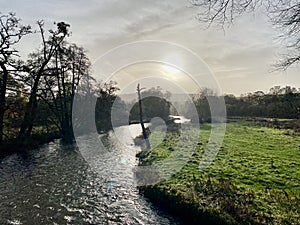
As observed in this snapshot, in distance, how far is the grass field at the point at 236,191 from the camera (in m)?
8.40

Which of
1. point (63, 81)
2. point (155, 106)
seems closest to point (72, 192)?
point (63, 81)

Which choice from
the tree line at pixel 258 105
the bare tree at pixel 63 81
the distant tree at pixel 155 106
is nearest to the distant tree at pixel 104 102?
the distant tree at pixel 155 106

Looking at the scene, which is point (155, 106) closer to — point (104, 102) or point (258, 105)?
point (104, 102)

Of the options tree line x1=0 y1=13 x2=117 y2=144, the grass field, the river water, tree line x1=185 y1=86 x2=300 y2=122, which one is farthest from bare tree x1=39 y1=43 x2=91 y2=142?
tree line x1=185 y1=86 x2=300 y2=122

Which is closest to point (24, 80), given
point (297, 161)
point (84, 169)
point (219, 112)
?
point (84, 169)

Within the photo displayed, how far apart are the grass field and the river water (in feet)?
2.84

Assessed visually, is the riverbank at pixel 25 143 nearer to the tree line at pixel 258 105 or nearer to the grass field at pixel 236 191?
the grass field at pixel 236 191

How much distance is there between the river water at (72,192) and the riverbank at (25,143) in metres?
1.29

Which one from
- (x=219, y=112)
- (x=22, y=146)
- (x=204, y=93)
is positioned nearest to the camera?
(x=22, y=146)

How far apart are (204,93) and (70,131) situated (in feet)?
107

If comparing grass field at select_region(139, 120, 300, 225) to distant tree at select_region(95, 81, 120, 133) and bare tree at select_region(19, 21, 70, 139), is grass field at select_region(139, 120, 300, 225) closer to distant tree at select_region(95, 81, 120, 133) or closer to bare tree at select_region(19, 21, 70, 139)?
bare tree at select_region(19, 21, 70, 139)

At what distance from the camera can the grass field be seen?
840 cm

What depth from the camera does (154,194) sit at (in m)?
11.5

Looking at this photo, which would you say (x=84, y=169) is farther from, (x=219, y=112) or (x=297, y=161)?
(x=219, y=112)
